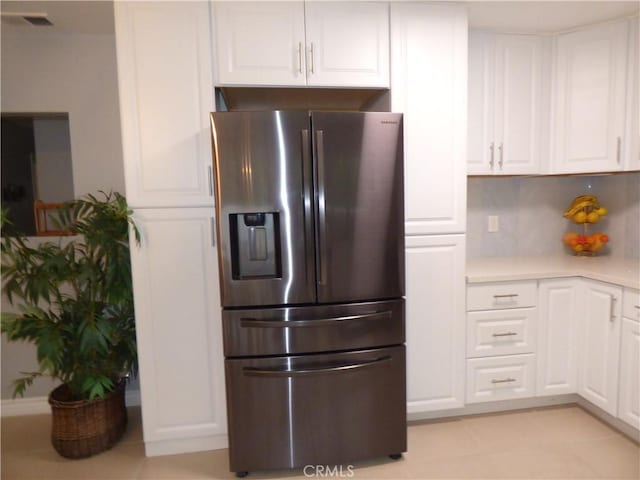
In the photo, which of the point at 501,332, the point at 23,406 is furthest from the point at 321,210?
the point at 23,406

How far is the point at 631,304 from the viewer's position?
2078mm

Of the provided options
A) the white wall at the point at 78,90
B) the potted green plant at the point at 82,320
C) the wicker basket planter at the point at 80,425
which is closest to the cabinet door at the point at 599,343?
the potted green plant at the point at 82,320

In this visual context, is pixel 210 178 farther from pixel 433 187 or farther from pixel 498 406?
pixel 498 406

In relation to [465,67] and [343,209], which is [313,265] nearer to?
[343,209]

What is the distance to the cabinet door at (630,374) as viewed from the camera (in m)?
2.07

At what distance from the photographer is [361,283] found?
1.96m

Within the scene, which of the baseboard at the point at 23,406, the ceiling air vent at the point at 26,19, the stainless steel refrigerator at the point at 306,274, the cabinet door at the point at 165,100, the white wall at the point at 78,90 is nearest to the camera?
the stainless steel refrigerator at the point at 306,274

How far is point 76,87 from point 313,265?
6.08 ft

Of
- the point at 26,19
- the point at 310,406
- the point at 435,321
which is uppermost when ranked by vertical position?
the point at 26,19

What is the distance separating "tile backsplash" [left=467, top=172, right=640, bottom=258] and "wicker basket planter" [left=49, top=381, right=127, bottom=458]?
8.01 feet

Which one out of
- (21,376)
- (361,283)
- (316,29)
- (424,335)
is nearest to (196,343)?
(361,283)

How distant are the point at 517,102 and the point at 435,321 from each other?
4.74 feet

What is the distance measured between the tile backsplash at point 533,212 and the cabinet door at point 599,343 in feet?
2.13

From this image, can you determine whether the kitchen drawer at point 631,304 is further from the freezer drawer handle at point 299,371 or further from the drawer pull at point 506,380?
the freezer drawer handle at point 299,371
